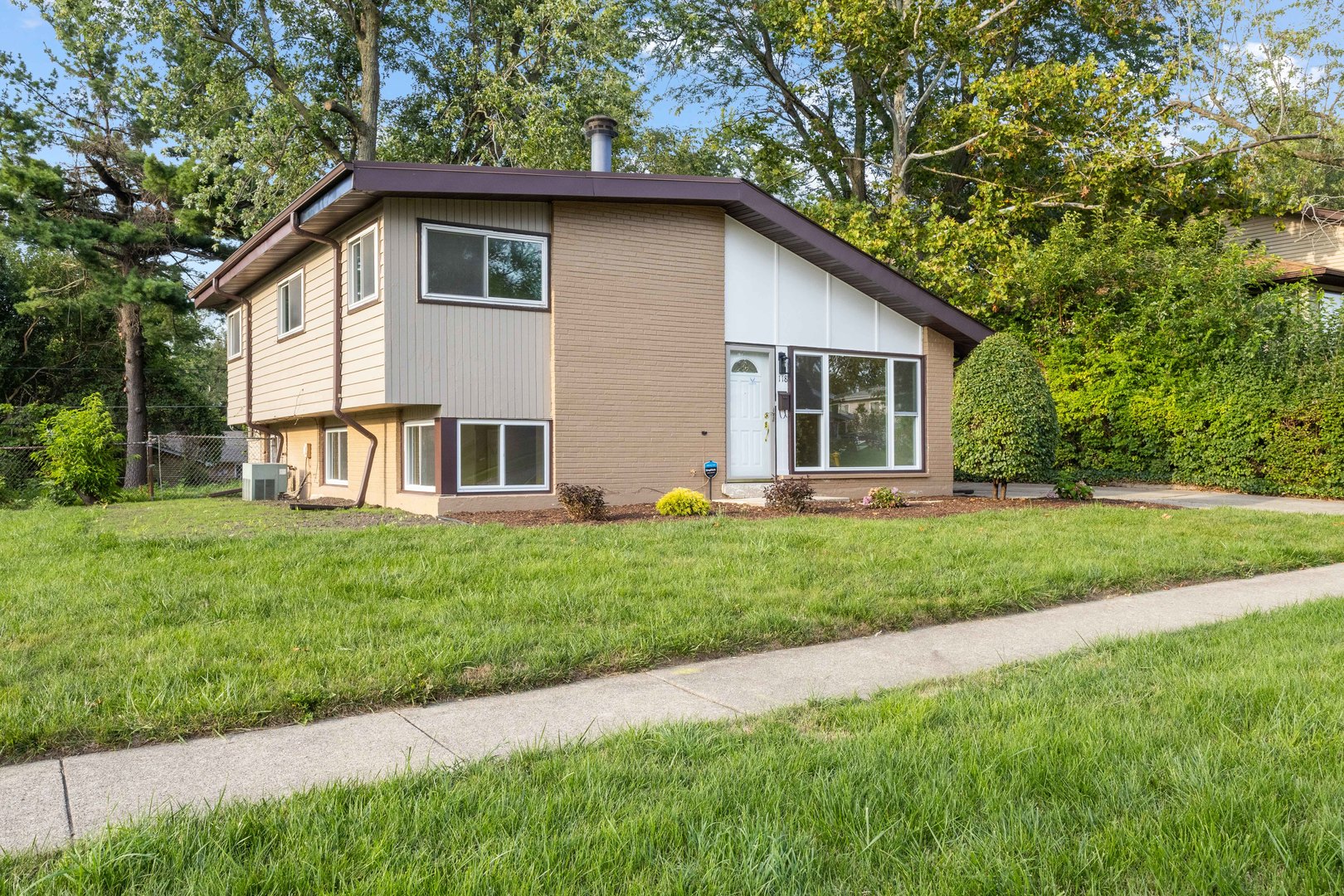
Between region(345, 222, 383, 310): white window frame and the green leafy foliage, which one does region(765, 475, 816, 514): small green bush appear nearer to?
region(345, 222, 383, 310): white window frame

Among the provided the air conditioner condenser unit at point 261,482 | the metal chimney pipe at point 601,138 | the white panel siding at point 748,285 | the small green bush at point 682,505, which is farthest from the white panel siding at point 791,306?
the air conditioner condenser unit at point 261,482

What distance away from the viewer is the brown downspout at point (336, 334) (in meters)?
12.5

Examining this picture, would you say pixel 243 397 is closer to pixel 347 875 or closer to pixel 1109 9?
pixel 347 875

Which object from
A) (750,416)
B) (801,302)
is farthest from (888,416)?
(750,416)

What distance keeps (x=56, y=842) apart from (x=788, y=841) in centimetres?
210

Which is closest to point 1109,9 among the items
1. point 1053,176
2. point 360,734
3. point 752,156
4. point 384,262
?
point 1053,176

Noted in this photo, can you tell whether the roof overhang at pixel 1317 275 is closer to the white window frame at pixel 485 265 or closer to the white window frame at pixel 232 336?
the white window frame at pixel 485 265

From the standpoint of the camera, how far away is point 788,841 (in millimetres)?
2449

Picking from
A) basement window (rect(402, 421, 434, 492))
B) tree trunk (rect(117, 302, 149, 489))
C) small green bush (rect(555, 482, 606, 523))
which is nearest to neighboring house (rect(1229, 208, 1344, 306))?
small green bush (rect(555, 482, 606, 523))

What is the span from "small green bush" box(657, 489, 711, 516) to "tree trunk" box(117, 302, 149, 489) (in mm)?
18032

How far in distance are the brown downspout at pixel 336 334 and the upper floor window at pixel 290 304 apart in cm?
191

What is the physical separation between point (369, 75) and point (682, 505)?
17.4m

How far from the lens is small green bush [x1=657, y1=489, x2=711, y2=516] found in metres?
10.8

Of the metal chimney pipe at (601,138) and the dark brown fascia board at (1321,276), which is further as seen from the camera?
the dark brown fascia board at (1321,276)
